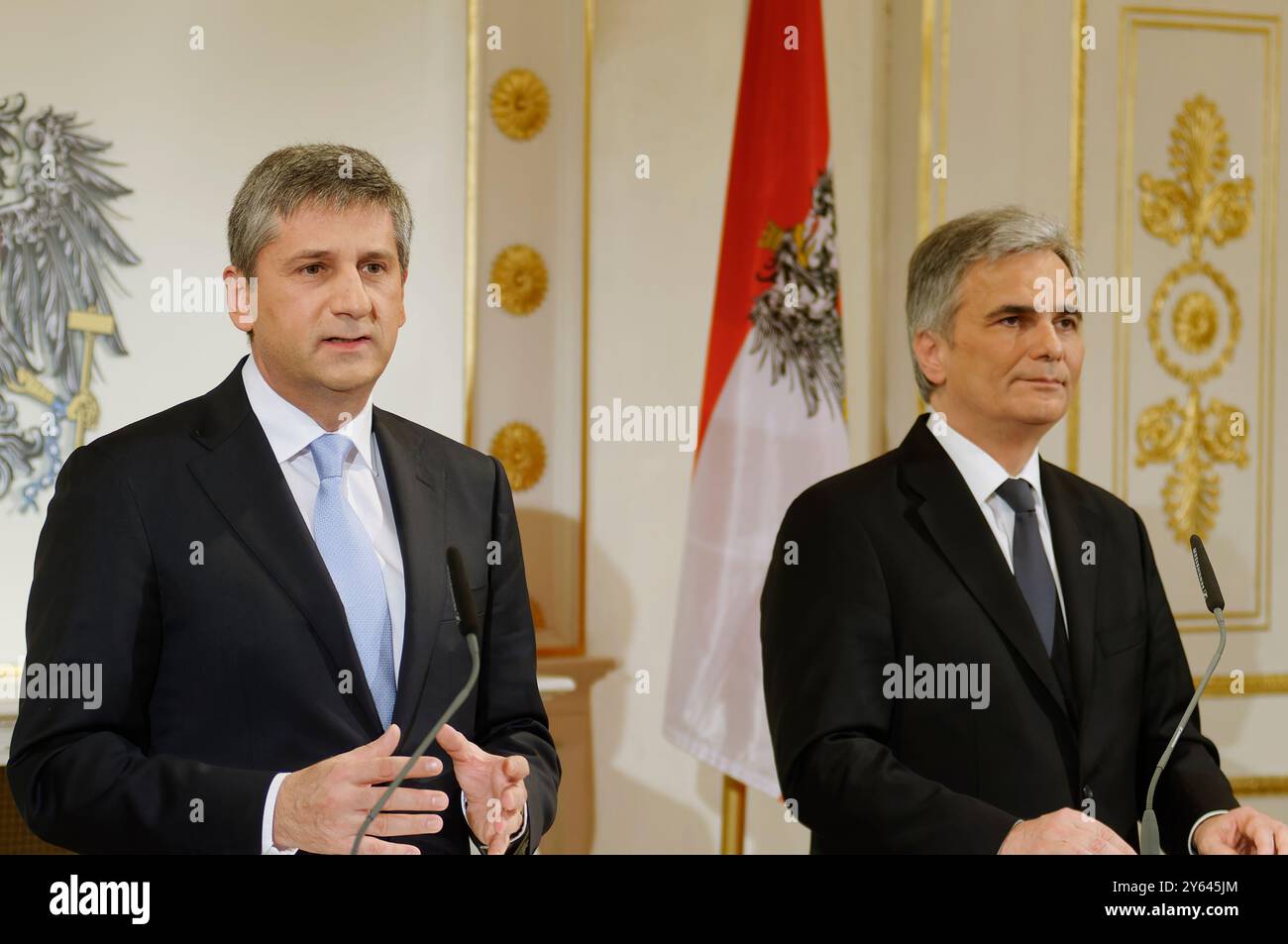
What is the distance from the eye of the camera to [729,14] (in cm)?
379

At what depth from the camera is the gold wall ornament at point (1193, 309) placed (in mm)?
3920

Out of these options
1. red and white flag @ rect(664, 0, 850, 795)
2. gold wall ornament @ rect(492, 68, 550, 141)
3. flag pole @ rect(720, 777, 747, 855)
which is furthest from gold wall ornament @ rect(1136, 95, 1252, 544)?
gold wall ornament @ rect(492, 68, 550, 141)

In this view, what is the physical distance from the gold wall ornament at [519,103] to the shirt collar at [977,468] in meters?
1.70

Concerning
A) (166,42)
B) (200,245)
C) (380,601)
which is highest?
(166,42)

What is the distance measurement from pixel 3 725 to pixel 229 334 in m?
1.06

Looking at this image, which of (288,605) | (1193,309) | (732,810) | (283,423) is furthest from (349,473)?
(1193,309)

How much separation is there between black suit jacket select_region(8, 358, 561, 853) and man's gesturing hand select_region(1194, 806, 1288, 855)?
3.17ft

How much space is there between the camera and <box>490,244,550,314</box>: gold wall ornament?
3.53m

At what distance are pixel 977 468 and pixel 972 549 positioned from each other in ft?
0.53

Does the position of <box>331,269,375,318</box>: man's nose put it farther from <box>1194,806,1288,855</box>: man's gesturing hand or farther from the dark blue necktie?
<box>1194,806,1288,855</box>: man's gesturing hand
